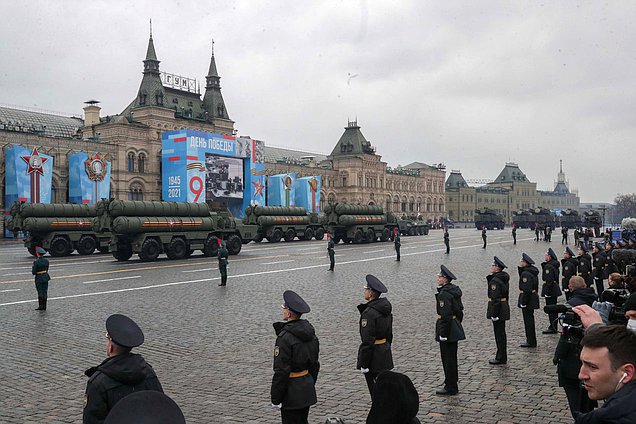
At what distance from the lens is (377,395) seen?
304cm

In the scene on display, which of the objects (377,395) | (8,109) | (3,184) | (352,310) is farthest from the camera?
(8,109)

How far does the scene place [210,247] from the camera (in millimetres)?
32094

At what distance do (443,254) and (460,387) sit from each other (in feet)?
86.9

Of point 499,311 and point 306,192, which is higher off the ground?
point 306,192

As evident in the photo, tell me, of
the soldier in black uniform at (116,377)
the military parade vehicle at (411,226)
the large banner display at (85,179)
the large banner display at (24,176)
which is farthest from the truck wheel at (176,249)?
the military parade vehicle at (411,226)

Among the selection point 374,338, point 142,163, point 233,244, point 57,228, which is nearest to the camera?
point 374,338

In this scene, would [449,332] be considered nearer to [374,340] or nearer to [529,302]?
[374,340]

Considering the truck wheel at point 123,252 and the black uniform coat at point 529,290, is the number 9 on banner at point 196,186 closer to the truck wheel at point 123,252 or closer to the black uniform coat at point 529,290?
the truck wheel at point 123,252

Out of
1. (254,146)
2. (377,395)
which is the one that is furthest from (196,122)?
(377,395)

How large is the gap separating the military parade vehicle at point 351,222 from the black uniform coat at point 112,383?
41141 mm

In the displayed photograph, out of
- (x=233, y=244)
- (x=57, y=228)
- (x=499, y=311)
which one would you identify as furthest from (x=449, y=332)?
(x=57, y=228)

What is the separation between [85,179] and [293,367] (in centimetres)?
5290

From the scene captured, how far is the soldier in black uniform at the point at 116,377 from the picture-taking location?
3875 mm

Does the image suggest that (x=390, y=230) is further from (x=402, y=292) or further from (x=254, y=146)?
(x=402, y=292)
